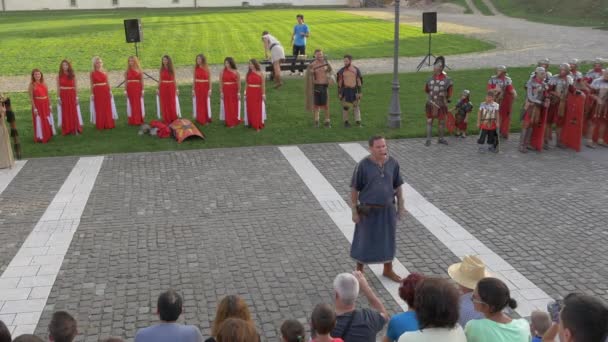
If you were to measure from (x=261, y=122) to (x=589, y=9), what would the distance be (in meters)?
36.4

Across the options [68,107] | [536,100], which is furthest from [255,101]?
[536,100]

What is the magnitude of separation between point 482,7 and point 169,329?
5551 centimetres

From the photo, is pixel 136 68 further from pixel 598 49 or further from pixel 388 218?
pixel 598 49

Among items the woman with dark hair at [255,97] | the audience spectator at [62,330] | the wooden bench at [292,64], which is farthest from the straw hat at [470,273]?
the wooden bench at [292,64]

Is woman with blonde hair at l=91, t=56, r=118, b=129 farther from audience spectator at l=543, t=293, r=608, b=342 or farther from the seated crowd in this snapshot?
audience spectator at l=543, t=293, r=608, b=342

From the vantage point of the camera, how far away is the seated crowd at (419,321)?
3611mm

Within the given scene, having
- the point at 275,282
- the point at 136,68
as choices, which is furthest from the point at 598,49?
the point at 275,282

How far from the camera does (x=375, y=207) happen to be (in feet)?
25.0

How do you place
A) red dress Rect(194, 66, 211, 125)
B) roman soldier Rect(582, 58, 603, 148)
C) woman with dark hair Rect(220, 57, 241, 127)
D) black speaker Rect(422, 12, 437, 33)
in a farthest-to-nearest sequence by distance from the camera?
black speaker Rect(422, 12, 437, 33) → red dress Rect(194, 66, 211, 125) → woman with dark hair Rect(220, 57, 241, 127) → roman soldier Rect(582, 58, 603, 148)

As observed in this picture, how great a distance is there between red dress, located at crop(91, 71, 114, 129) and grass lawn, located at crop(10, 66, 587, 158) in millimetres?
266

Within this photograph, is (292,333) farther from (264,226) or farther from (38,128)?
(38,128)

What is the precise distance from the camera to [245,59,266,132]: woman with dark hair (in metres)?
15.3

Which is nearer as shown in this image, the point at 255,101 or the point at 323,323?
the point at 323,323

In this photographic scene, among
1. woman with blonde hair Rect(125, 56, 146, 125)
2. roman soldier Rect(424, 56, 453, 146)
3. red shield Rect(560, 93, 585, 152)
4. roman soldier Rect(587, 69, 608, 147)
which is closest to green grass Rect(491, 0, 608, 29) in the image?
roman soldier Rect(587, 69, 608, 147)
